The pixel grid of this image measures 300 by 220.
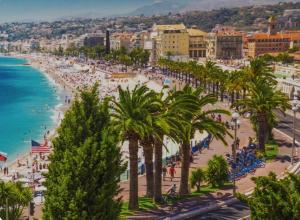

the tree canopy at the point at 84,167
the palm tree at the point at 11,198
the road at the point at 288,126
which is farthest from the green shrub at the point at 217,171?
the road at the point at 288,126

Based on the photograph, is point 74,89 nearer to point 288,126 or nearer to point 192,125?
point 288,126

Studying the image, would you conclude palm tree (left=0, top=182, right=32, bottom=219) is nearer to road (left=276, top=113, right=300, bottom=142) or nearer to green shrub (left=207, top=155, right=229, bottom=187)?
green shrub (left=207, top=155, right=229, bottom=187)

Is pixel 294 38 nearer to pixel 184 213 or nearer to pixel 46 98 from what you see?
pixel 46 98

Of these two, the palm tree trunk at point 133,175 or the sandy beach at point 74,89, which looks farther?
the sandy beach at point 74,89

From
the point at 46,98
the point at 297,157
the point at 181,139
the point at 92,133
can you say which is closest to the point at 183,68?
the point at 46,98

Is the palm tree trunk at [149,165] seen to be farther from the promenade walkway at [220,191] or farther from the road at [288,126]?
the road at [288,126]
